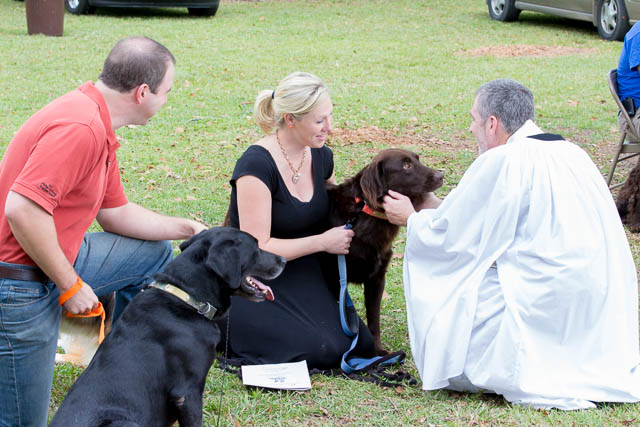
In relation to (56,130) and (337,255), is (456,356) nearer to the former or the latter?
(337,255)

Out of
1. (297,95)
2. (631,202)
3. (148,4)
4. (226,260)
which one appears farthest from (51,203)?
(148,4)

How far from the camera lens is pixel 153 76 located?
346 centimetres

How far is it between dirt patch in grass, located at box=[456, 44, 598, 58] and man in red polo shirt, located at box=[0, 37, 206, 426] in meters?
11.8

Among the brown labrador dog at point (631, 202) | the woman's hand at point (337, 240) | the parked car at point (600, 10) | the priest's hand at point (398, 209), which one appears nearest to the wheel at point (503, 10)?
the parked car at point (600, 10)

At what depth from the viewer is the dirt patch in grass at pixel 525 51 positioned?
14477 mm

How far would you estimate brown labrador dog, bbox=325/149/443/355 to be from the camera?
475 centimetres

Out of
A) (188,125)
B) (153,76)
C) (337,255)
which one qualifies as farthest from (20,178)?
(188,125)

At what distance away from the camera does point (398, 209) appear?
459 cm

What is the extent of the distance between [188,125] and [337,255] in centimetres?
545

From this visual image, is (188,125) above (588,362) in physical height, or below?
below

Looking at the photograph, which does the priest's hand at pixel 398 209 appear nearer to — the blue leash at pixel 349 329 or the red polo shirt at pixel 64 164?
the blue leash at pixel 349 329

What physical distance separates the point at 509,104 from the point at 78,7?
1507 cm

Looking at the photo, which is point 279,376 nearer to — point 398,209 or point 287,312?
point 287,312

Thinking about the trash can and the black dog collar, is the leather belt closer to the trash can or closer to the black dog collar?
the black dog collar
